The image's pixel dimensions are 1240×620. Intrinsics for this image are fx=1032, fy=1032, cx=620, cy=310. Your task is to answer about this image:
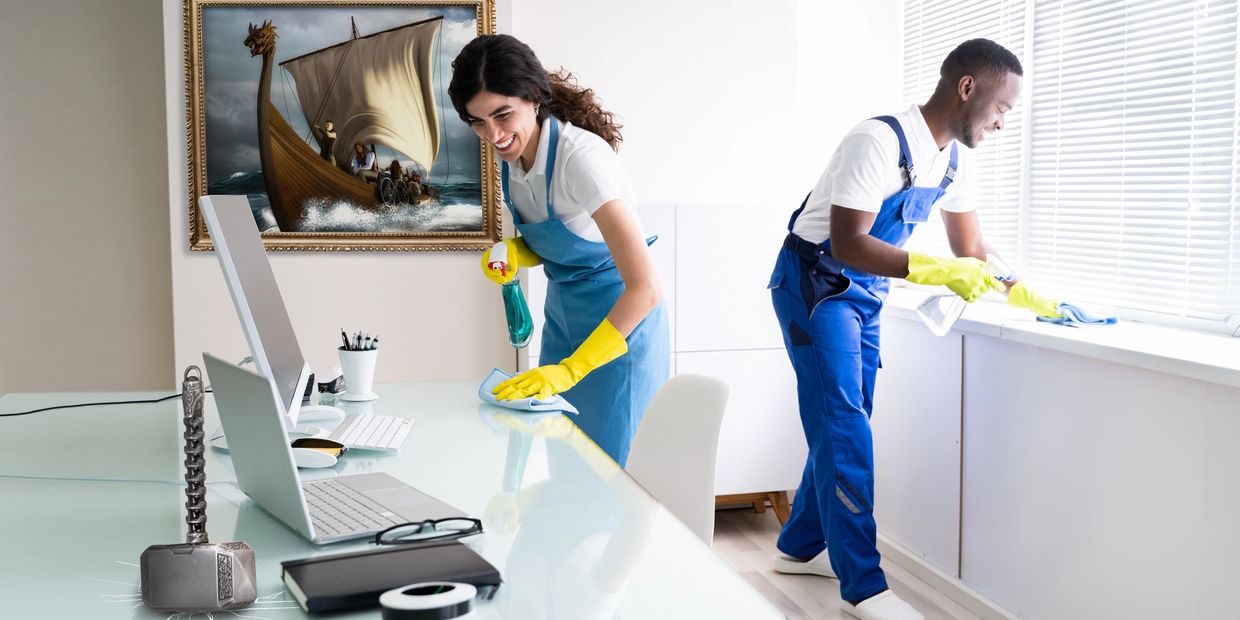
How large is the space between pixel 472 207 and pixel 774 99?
119 centimetres

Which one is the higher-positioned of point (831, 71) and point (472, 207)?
point (831, 71)

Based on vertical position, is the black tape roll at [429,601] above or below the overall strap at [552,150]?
below

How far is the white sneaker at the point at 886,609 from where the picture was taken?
2.66 metres

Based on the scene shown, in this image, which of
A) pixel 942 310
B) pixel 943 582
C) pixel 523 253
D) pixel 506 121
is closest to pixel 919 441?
pixel 943 582

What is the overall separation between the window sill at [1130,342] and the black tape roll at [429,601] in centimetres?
166

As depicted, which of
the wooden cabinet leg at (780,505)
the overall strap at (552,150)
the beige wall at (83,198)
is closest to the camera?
the overall strap at (552,150)

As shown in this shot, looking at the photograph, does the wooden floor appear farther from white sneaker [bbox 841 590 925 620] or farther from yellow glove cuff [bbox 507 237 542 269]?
yellow glove cuff [bbox 507 237 542 269]

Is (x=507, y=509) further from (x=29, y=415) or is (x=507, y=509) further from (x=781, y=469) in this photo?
(x=781, y=469)

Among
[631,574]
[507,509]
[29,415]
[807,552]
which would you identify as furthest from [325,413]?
[807,552]

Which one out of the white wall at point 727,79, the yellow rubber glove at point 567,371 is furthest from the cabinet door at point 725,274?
the yellow rubber glove at point 567,371

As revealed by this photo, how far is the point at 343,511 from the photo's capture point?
4.13 feet

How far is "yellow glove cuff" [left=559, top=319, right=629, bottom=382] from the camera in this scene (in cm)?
208

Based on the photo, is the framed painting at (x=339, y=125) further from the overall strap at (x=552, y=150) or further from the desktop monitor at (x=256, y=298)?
the desktop monitor at (x=256, y=298)

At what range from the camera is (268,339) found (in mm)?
1604
